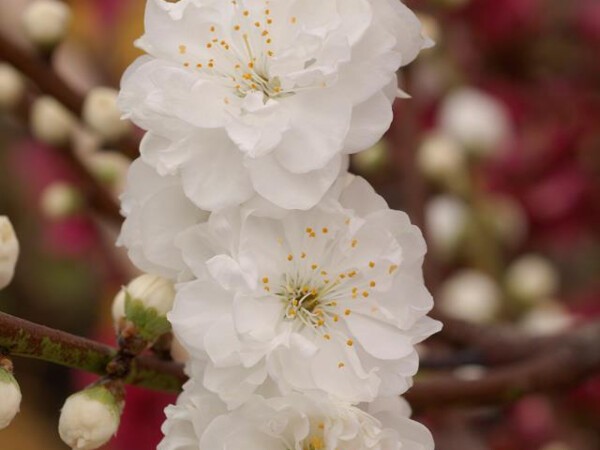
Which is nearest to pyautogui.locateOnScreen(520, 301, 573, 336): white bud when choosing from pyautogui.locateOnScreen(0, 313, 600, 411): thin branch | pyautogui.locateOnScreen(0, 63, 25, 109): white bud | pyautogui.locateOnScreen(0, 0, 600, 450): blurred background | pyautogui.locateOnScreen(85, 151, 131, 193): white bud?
pyautogui.locateOnScreen(0, 0, 600, 450): blurred background

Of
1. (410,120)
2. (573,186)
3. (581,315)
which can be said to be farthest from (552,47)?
(410,120)

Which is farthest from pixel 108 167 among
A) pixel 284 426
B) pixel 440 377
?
pixel 284 426

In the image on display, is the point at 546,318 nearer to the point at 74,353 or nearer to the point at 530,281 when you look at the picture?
the point at 530,281

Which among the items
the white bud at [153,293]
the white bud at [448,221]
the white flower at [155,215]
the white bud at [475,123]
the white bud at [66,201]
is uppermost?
the white flower at [155,215]

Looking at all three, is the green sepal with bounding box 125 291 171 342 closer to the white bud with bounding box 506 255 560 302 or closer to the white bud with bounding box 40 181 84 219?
the white bud with bounding box 40 181 84 219

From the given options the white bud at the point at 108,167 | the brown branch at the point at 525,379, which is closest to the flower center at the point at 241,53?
the brown branch at the point at 525,379

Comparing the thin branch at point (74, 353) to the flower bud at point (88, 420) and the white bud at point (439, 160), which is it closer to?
the flower bud at point (88, 420)
